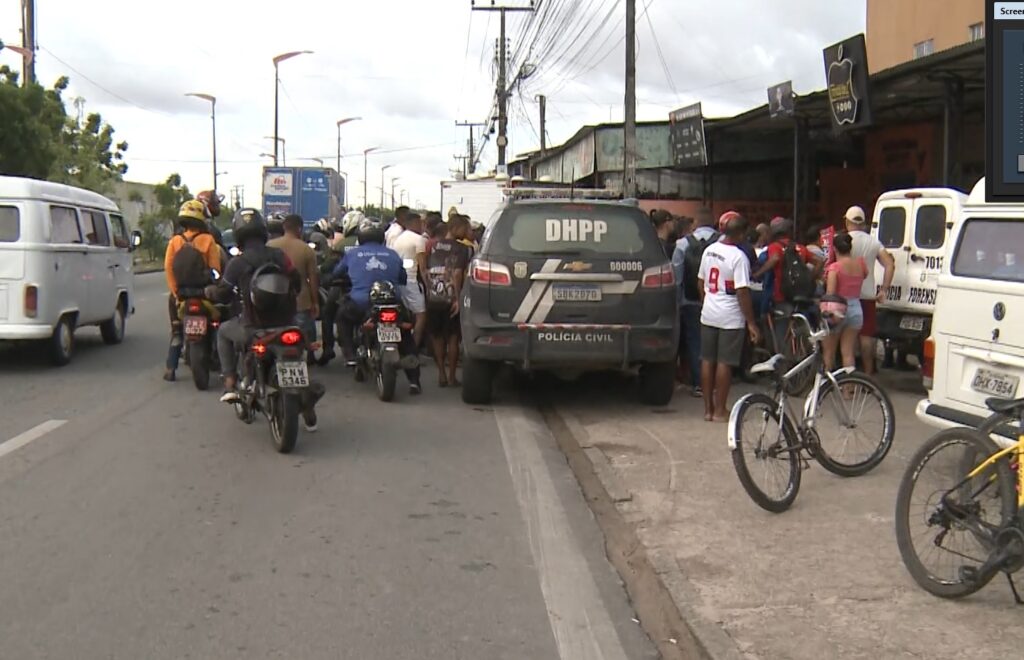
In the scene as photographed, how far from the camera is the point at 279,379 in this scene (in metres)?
7.64

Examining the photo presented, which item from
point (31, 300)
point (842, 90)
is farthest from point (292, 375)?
point (842, 90)

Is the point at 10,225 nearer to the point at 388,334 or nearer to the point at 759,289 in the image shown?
the point at 388,334

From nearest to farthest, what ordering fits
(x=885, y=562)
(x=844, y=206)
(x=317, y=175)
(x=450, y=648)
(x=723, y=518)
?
(x=450, y=648) < (x=885, y=562) < (x=723, y=518) < (x=844, y=206) < (x=317, y=175)

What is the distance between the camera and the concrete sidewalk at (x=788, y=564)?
14.5 feet

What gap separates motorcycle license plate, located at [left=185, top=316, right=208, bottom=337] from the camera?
Answer: 399 inches

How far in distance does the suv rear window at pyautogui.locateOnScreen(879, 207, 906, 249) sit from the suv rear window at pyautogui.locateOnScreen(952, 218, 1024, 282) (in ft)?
16.9

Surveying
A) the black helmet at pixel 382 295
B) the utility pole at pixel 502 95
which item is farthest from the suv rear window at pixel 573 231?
the utility pole at pixel 502 95

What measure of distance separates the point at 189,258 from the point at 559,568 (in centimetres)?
630

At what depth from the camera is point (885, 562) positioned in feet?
17.6

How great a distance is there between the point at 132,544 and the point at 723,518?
3.36m

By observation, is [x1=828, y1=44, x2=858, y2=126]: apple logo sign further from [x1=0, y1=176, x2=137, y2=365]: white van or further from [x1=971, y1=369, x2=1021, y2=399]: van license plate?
[x1=0, y1=176, x2=137, y2=365]: white van

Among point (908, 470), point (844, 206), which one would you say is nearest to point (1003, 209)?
point (908, 470)

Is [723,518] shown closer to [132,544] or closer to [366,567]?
[366,567]

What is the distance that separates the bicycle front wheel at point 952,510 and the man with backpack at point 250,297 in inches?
181
